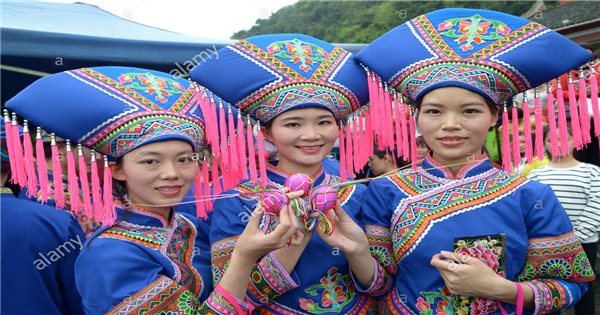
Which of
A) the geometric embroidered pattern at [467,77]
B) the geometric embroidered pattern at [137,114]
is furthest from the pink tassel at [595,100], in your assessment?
the geometric embroidered pattern at [137,114]

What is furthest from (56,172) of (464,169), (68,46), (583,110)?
(68,46)

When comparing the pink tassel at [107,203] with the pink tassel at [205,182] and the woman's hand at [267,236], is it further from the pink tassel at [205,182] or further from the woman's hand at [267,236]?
the woman's hand at [267,236]

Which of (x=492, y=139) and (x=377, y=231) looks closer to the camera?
(x=377, y=231)

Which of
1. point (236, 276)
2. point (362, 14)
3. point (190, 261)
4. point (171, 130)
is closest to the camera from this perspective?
point (236, 276)

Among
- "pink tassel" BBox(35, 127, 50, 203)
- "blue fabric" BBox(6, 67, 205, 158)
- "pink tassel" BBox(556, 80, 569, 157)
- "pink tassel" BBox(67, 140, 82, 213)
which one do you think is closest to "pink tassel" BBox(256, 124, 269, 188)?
"blue fabric" BBox(6, 67, 205, 158)

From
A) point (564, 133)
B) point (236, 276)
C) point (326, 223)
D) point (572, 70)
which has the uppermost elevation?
point (572, 70)

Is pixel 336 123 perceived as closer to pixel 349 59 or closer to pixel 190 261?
pixel 349 59

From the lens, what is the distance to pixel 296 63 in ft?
6.80

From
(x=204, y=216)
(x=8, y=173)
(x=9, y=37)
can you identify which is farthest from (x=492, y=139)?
(x=9, y=37)

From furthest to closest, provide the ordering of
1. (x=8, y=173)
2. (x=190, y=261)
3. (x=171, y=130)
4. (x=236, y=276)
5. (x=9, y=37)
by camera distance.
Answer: (x=9, y=37) → (x=8, y=173) → (x=190, y=261) → (x=171, y=130) → (x=236, y=276)

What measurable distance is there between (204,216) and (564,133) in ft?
4.85

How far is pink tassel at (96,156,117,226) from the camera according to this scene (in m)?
2.02

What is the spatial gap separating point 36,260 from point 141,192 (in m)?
0.67

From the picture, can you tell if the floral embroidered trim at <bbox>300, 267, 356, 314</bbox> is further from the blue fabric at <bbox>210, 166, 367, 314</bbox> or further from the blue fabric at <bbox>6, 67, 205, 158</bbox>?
the blue fabric at <bbox>6, 67, 205, 158</bbox>
